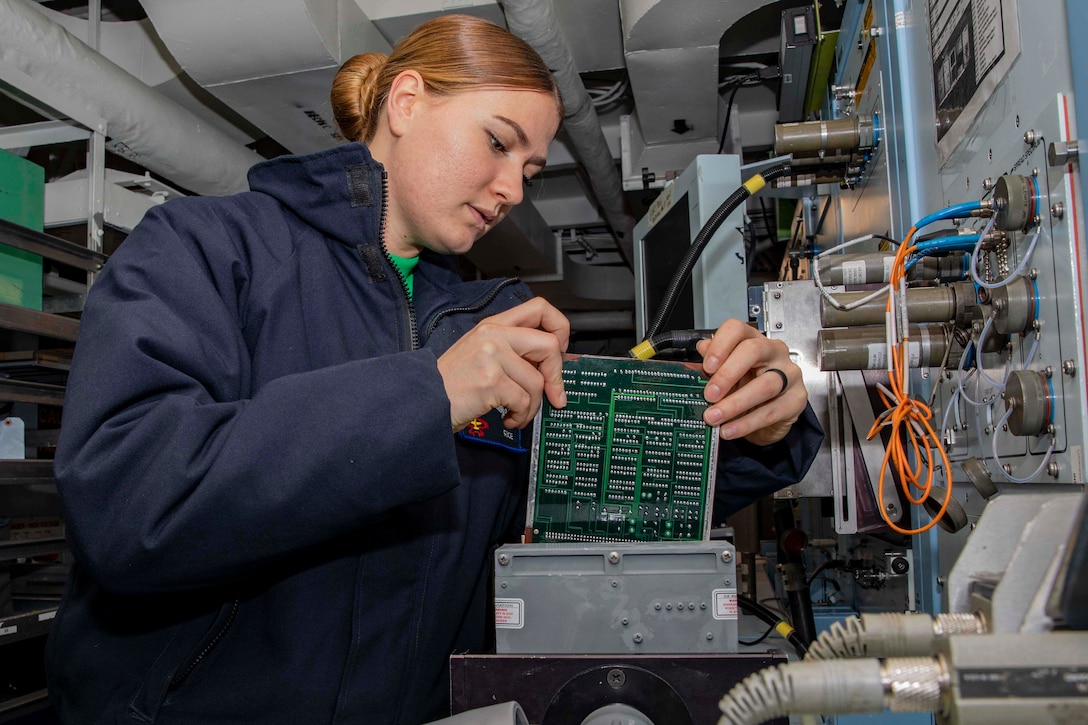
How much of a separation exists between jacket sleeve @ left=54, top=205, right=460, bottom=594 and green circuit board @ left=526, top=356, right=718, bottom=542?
0.82ft

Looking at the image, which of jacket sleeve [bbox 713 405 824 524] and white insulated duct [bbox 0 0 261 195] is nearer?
jacket sleeve [bbox 713 405 824 524]

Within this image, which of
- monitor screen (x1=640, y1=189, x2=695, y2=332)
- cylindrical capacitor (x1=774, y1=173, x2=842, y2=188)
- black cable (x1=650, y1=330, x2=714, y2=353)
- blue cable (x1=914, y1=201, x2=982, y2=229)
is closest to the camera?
blue cable (x1=914, y1=201, x2=982, y2=229)

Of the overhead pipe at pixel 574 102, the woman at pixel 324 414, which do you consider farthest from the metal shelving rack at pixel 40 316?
the woman at pixel 324 414

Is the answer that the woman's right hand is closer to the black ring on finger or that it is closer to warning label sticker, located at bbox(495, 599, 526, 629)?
warning label sticker, located at bbox(495, 599, 526, 629)

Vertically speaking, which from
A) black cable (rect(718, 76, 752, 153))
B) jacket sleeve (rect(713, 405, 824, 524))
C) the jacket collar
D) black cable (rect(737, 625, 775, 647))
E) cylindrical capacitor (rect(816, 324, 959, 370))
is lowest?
black cable (rect(737, 625, 775, 647))

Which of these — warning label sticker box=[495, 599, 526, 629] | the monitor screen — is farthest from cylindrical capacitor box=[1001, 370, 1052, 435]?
the monitor screen

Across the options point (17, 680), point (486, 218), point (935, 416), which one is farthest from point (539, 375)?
point (17, 680)

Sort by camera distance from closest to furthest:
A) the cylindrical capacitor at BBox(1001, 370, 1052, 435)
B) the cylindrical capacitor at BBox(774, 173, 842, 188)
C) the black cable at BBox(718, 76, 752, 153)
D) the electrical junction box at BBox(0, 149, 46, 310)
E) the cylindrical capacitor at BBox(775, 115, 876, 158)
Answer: the cylindrical capacitor at BBox(1001, 370, 1052, 435), the cylindrical capacitor at BBox(775, 115, 876, 158), the cylindrical capacitor at BBox(774, 173, 842, 188), the electrical junction box at BBox(0, 149, 46, 310), the black cable at BBox(718, 76, 752, 153)

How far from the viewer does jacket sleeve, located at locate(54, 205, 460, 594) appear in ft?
2.25

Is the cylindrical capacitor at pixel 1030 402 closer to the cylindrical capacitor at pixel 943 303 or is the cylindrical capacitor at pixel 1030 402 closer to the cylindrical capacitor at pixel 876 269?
the cylindrical capacitor at pixel 943 303

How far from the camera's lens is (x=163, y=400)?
0.72m

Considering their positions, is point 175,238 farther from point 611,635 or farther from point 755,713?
point 755,713

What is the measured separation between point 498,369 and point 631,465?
282 millimetres

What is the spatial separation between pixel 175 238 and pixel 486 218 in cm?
43
